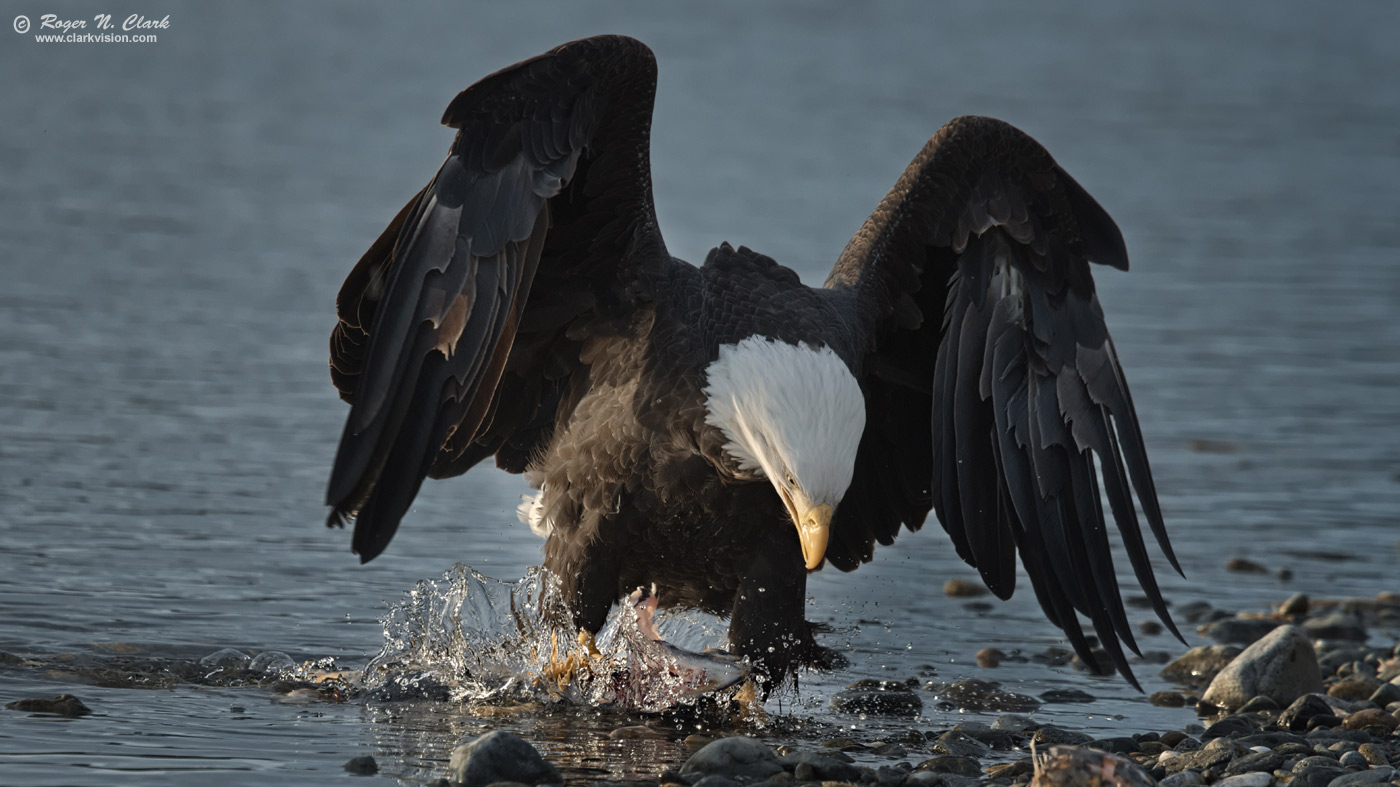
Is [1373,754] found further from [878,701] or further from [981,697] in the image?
[878,701]

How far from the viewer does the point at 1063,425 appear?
571 centimetres

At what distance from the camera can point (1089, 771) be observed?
13.4ft

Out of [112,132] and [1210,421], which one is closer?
[1210,421]

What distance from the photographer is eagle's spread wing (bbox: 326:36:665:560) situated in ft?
15.0

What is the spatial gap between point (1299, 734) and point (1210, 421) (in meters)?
4.75

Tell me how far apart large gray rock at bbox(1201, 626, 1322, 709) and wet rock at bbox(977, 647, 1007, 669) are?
736 millimetres

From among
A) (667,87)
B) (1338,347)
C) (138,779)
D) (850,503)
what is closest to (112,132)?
(667,87)

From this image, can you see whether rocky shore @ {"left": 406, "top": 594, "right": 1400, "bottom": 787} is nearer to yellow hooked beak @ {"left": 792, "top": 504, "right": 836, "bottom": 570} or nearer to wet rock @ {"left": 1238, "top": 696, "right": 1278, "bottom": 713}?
wet rock @ {"left": 1238, "top": 696, "right": 1278, "bottom": 713}

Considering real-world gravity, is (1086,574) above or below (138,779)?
above

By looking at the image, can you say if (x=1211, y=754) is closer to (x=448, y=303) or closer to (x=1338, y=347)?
(x=448, y=303)

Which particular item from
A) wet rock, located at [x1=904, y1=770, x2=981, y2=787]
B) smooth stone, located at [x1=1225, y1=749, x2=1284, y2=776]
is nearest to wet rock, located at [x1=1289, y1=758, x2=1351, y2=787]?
smooth stone, located at [x1=1225, y1=749, x2=1284, y2=776]

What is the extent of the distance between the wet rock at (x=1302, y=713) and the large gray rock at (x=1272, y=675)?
307mm

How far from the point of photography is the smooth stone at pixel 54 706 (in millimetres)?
4746

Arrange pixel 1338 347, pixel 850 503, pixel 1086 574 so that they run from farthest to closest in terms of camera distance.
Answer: pixel 1338 347
pixel 850 503
pixel 1086 574
